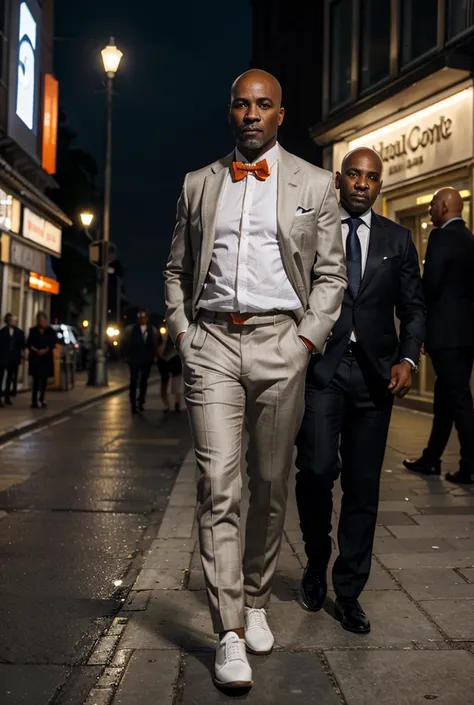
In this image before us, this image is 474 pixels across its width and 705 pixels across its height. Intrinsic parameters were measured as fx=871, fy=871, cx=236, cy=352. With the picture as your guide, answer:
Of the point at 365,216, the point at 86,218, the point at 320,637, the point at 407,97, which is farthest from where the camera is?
the point at 86,218

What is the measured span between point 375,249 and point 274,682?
5.81 ft

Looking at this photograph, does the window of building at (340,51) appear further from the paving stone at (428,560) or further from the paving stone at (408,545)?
the paving stone at (428,560)

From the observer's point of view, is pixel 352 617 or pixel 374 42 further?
pixel 374 42

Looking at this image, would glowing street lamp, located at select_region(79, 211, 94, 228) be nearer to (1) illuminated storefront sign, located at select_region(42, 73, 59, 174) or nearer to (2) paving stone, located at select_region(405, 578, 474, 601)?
(1) illuminated storefront sign, located at select_region(42, 73, 59, 174)

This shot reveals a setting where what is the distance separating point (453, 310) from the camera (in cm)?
673

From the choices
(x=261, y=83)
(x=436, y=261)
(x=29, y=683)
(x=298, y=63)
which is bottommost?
(x=29, y=683)

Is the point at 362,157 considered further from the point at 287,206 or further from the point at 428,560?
the point at 428,560

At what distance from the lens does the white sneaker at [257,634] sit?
3182mm

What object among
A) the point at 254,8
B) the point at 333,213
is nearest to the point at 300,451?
the point at 333,213

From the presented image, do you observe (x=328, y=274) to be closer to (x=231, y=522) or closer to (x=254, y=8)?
(x=231, y=522)

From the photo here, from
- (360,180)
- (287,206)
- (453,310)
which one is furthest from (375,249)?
(453,310)

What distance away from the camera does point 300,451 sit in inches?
143

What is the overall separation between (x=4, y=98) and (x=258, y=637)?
19434 mm

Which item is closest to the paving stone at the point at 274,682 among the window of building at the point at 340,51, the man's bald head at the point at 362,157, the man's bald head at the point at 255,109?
the man's bald head at the point at 255,109
